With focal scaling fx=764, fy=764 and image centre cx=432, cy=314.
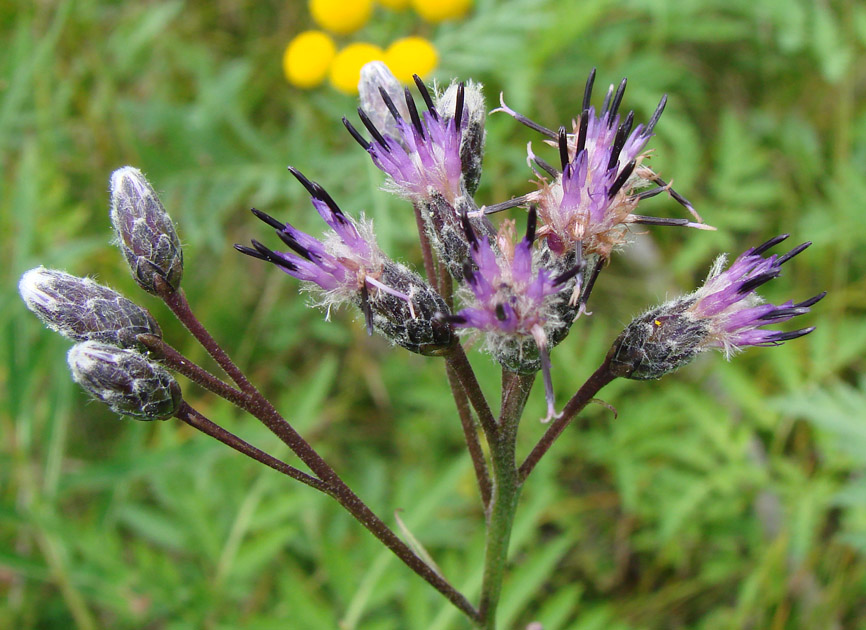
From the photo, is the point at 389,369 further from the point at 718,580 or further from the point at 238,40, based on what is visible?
the point at 238,40

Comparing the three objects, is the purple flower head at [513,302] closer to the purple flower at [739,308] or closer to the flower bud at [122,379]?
the purple flower at [739,308]

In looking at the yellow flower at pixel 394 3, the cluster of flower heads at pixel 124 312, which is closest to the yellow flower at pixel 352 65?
the yellow flower at pixel 394 3

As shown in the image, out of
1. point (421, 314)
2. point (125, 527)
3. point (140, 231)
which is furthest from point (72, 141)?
point (421, 314)

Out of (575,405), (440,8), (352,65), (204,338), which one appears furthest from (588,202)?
(440,8)

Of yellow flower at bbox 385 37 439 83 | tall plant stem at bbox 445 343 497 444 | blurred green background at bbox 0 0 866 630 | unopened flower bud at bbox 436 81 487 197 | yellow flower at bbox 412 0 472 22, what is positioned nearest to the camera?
tall plant stem at bbox 445 343 497 444

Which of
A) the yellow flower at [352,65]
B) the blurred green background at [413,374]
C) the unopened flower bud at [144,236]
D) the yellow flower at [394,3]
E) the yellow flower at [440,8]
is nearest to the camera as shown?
the unopened flower bud at [144,236]

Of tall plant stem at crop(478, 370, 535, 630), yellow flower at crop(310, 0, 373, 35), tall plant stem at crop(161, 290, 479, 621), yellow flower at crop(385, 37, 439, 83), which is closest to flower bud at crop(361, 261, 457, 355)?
tall plant stem at crop(478, 370, 535, 630)

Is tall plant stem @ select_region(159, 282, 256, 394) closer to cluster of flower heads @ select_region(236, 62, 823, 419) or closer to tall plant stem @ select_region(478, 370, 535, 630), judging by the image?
cluster of flower heads @ select_region(236, 62, 823, 419)
